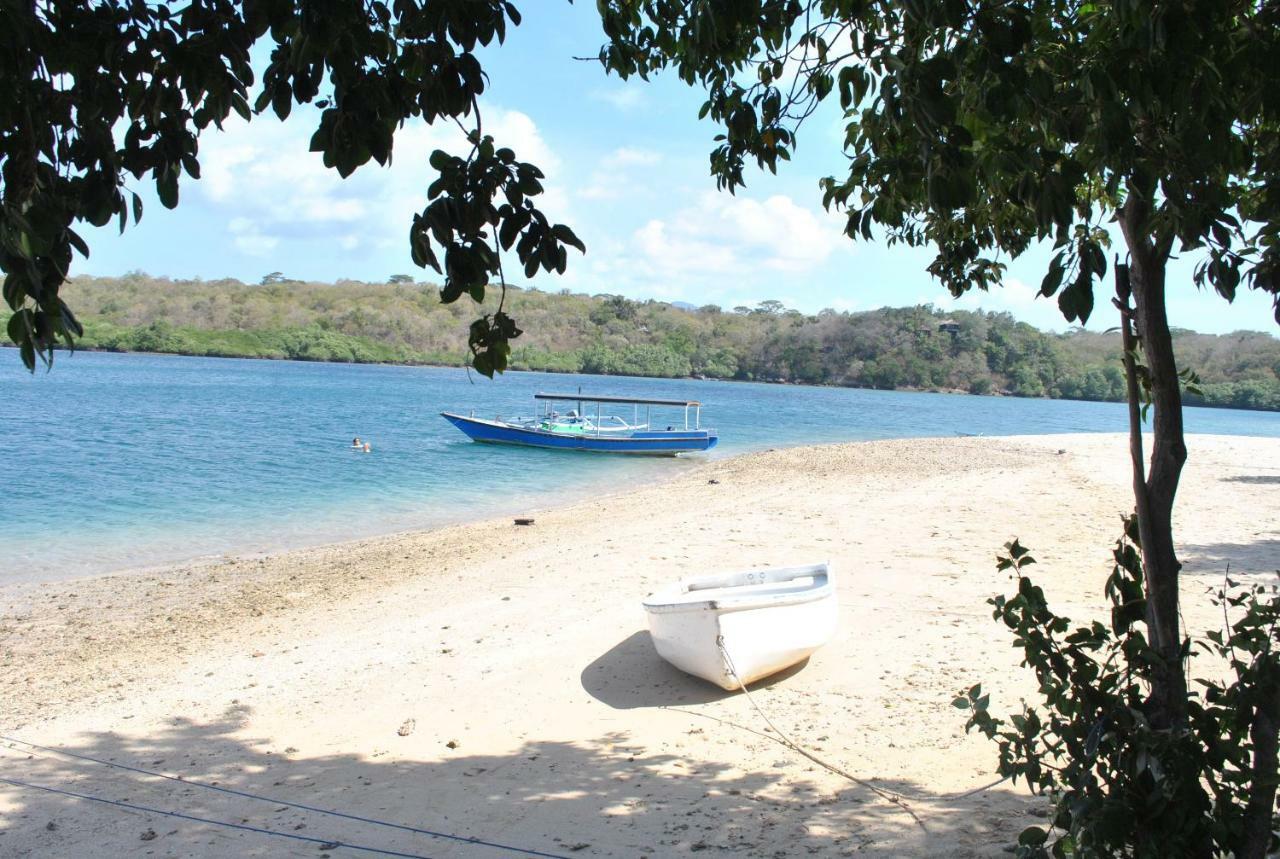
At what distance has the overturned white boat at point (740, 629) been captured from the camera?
6.21 metres

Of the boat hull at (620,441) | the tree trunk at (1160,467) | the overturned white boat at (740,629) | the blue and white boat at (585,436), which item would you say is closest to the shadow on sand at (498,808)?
the overturned white boat at (740,629)

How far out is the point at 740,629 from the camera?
621cm

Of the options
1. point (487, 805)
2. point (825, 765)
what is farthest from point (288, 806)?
point (825, 765)

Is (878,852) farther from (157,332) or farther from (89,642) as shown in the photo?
(157,332)

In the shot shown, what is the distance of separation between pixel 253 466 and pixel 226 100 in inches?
965

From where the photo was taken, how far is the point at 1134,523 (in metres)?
3.11

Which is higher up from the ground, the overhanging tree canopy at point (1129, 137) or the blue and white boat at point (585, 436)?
the overhanging tree canopy at point (1129, 137)

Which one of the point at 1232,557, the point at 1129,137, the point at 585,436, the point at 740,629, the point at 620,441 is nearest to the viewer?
the point at 1129,137

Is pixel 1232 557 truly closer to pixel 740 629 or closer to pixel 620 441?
pixel 740 629

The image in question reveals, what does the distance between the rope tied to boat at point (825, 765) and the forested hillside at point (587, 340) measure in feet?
335

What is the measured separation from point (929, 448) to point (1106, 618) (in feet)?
79.1

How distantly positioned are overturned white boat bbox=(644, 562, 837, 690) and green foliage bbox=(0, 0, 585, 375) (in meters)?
4.12

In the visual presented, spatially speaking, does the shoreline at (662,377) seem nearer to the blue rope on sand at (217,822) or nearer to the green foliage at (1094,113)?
the blue rope on sand at (217,822)

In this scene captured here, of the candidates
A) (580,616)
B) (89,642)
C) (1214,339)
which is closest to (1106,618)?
(580,616)
